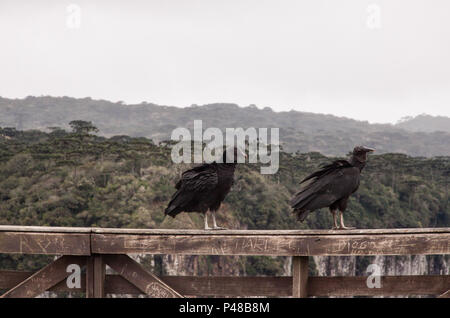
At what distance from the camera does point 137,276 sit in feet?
14.5

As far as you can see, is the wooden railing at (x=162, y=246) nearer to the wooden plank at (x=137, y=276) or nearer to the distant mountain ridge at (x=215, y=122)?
the wooden plank at (x=137, y=276)

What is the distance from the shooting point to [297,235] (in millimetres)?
4273

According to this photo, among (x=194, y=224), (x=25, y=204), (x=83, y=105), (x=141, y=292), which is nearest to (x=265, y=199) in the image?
(x=194, y=224)

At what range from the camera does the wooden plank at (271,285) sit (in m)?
4.64

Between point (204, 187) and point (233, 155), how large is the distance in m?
0.49

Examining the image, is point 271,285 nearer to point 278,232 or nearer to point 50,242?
point 278,232

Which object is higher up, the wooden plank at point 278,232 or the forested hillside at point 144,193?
the wooden plank at point 278,232

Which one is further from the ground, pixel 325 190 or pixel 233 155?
pixel 233 155

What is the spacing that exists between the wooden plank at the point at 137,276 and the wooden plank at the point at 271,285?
11 cm

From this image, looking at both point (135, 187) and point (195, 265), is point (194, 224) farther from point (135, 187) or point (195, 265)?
point (135, 187)

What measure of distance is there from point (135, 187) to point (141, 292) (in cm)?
3093

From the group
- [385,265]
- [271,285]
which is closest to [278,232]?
[271,285]

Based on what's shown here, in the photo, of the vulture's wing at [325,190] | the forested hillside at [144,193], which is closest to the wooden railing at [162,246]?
the vulture's wing at [325,190]

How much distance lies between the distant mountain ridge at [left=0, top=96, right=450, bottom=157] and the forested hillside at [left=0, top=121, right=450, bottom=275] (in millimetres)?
46666
